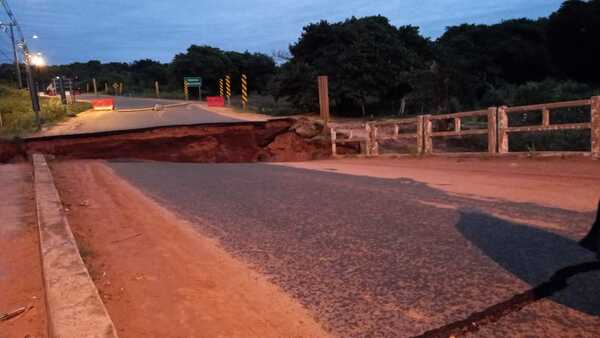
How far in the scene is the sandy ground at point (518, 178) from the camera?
6.93m

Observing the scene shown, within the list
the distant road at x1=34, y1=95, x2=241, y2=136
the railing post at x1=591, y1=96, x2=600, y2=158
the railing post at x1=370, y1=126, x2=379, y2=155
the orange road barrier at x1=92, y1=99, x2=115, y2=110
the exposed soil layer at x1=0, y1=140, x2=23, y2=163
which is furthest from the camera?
the orange road barrier at x1=92, y1=99, x2=115, y2=110

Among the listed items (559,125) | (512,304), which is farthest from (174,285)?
(559,125)

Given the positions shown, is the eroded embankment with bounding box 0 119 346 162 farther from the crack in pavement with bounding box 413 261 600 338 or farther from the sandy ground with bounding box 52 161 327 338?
the crack in pavement with bounding box 413 261 600 338

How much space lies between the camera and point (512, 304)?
3.35 meters

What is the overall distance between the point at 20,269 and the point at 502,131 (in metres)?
10.6

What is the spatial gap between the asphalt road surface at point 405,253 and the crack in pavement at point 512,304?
0.05 meters

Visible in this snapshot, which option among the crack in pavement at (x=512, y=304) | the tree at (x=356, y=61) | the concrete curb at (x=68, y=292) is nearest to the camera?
the concrete curb at (x=68, y=292)

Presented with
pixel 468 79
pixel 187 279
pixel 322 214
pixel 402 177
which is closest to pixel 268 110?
pixel 468 79

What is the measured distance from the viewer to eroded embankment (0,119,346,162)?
19.5m

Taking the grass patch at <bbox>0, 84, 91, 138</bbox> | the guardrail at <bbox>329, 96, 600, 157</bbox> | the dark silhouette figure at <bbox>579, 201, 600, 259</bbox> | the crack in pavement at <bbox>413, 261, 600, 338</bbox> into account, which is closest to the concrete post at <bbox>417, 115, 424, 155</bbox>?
the guardrail at <bbox>329, 96, 600, 157</bbox>

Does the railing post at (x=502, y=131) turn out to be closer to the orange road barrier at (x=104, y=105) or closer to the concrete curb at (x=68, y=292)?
the concrete curb at (x=68, y=292)

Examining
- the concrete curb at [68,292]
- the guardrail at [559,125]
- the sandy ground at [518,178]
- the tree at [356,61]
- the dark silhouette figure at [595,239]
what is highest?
the tree at [356,61]

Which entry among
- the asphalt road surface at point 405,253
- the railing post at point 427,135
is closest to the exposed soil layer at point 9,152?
the asphalt road surface at point 405,253

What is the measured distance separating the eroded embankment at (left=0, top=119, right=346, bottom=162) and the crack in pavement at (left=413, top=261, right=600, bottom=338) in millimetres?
16267
